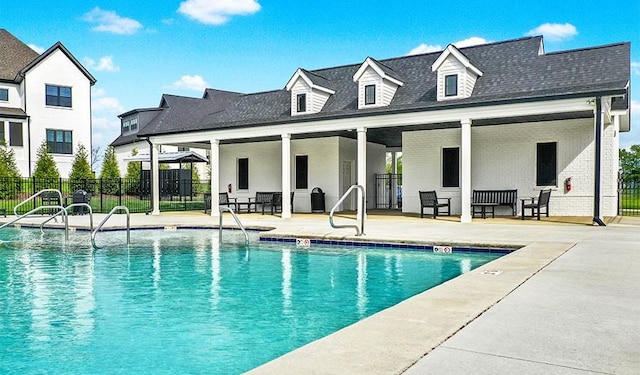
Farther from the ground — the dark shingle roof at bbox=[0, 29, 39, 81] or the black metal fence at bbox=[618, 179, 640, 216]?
the dark shingle roof at bbox=[0, 29, 39, 81]

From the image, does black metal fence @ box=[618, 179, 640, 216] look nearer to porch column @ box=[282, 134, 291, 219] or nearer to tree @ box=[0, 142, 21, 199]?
porch column @ box=[282, 134, 291, 219]

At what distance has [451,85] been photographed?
16.3 meters

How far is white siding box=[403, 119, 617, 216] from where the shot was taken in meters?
15.8

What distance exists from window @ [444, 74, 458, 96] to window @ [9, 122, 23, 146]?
1090 inches

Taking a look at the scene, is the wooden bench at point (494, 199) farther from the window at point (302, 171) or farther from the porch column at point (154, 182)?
the porch column at point (154, 182)

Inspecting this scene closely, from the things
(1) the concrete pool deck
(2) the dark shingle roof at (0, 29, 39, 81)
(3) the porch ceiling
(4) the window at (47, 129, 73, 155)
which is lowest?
(1) the concrete pool deck

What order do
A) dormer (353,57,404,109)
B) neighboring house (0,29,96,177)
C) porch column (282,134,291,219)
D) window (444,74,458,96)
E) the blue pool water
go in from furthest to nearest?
neighboring house (0,29,96,177) → dormer (353,57,404,109) → porch column (282,134,291,219) → window (444,74,458,96) → the blue pool water

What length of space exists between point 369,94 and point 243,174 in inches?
306

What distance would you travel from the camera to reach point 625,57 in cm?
1501

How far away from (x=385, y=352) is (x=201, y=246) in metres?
8.76

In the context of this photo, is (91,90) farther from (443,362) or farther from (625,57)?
(443,362)

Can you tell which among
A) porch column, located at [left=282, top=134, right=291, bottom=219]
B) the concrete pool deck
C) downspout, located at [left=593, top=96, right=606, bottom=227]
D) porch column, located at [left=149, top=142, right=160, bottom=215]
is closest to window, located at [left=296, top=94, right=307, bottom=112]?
porch column, located at [left=282, top=134, right=291, bottom=219]

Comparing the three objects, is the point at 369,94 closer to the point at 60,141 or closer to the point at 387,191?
the point at 387,191

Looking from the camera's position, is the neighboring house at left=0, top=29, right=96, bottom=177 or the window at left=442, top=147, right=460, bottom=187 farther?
the neighboring house at left=0, top=29, right=96, bottom=177
